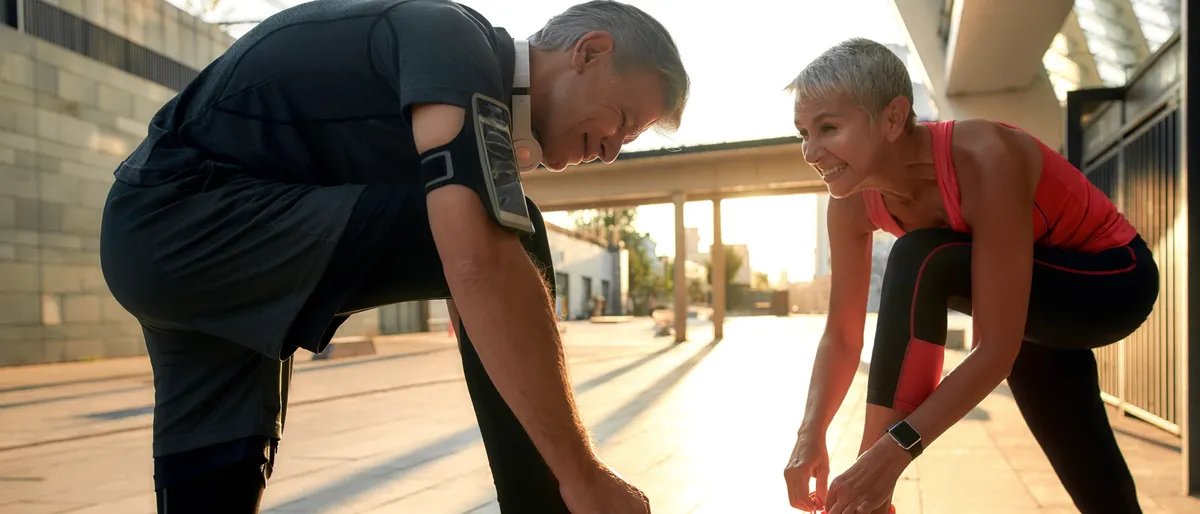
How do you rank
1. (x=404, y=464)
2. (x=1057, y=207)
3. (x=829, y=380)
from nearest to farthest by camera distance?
(x=1057, y=207) < (x=829, y=380) < (x=404, y=464)

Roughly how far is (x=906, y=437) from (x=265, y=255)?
1.07 m

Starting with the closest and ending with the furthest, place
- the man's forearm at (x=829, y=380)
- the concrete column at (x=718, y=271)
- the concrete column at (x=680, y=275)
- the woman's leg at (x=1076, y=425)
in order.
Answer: the woman's leg at (x=1076, y=425) → the man's forearm at (x=829, y=380) → the concrete column at (x=680, y=275) → the concrete column at (x=718, y=271)

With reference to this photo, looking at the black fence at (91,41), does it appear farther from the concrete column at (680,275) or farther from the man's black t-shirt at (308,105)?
the man's black t-shirt at (308,105)

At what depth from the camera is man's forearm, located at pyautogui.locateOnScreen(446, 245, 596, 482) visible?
102 cm

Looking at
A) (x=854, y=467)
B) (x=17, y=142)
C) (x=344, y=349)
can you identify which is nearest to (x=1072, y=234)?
(x=854, y=467)

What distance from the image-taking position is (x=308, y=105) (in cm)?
122

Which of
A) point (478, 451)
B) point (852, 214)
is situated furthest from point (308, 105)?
point (478, 451)

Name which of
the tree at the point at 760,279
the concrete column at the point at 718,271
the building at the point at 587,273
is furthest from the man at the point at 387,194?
the tree at the point at 760,279

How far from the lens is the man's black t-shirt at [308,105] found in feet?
3.93

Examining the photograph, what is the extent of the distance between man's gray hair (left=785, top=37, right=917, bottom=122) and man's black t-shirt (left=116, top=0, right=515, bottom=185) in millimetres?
663

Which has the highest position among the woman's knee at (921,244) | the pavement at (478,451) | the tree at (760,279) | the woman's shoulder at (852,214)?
the woman's shoulder at (852,214)

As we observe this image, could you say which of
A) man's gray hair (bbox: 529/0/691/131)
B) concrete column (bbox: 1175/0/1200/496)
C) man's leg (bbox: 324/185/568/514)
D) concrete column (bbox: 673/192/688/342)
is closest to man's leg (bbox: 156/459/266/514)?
man's leg (bbox: 324/185/568/514)

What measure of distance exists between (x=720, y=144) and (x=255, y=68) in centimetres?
1673

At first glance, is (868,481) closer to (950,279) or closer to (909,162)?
(950,279)
